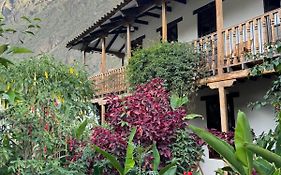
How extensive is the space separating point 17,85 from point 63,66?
1.19 m

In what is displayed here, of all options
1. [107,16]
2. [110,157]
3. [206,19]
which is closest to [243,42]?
[206,19]

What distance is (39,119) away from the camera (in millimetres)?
5227

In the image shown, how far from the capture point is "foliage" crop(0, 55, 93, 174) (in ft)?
16.3

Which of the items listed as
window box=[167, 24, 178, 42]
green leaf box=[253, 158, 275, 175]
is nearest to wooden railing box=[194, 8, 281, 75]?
window box=[167, 24, 178, 42]

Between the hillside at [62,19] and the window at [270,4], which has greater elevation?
the hillside at [62,19]

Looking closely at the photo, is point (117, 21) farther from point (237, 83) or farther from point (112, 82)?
point (237, 83)

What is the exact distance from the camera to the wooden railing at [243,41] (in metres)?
8.45

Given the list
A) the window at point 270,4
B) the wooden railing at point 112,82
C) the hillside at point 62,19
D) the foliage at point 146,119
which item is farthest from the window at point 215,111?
the hillside at point 62,19

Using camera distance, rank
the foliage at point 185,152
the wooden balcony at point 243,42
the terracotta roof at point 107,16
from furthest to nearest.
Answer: the terracotta roof at point 107,16, the wooden balcony at point 243,42, the foliage at point 185,152

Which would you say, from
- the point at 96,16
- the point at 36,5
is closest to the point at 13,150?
the point at 96,16

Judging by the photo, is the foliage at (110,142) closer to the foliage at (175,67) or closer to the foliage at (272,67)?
the foliage at (272,67)

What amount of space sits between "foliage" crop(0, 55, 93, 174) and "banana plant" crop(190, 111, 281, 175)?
2803mm

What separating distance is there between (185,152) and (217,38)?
4.44 m

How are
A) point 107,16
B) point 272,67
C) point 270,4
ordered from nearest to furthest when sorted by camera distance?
point 272,67
point 270,4
point 107,16
